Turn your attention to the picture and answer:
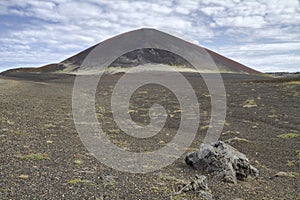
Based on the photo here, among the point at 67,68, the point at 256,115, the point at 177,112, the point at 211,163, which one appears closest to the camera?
the point at 211,163

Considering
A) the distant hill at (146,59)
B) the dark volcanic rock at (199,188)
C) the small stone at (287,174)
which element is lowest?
the small stone at (287,174)

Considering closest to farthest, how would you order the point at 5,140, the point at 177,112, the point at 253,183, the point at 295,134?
the point at 253,183 → the point at 5,140 → the point at 295,134 → the point at 177,112

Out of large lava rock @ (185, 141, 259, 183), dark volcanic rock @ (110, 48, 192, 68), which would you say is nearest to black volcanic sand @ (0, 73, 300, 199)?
large lava rock @ (185, 141, 259, 183)

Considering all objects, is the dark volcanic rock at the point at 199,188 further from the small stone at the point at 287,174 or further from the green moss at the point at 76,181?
the small stone at the point at 287,174

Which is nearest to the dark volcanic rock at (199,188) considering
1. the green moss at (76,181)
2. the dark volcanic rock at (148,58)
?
the green moss at (76,181)

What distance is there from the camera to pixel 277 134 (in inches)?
734

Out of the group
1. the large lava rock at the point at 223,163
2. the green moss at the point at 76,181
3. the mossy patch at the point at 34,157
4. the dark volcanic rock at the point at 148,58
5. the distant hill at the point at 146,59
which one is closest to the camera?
the green moss at the point at 76,181

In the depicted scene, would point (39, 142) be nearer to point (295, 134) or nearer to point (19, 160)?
point (19, 160)

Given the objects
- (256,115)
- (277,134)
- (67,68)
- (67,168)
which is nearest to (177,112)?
(256,115)

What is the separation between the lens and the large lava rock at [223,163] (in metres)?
10.2

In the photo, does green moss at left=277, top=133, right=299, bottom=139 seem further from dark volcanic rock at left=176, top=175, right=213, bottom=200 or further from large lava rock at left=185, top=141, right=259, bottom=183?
dark volcanic rock at left=176, top=175, right=213, bottom=200

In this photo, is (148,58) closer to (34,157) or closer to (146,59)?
(146,59)

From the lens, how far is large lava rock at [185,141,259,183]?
1020cm

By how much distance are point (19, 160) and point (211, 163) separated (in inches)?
251
